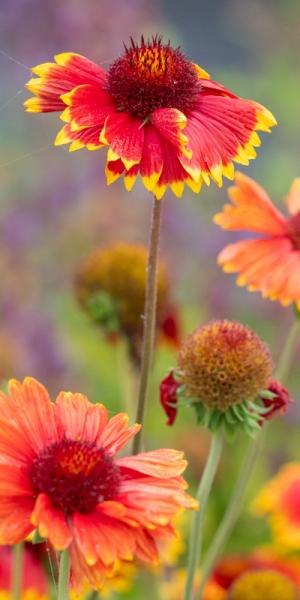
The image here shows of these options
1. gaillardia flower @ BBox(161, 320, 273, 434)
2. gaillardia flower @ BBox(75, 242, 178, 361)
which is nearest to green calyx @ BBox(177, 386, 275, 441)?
gaillardia flower @ BBox(161, 320, 273, 434)

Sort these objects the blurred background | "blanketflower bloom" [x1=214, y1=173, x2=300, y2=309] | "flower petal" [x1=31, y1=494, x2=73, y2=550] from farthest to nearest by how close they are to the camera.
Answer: the blurred background → "blanketflower bloom" [x1=214, y1=173, x2=300, y2=309] → "flower petal" [x1=31, y1=494, x2=73, y2=550]

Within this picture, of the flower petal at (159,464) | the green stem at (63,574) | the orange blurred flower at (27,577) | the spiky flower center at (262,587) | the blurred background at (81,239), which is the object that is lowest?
the spiky flower center at (262,587)

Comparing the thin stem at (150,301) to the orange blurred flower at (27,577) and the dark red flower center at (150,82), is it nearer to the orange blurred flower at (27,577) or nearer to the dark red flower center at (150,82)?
the dark red flower center at (150,82)

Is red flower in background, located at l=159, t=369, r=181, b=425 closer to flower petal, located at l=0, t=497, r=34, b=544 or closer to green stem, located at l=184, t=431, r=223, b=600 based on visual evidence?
green stem, located at l=184, t=431, r=223, b=600

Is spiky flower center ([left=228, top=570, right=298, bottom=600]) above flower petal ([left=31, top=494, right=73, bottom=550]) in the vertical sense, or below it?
below

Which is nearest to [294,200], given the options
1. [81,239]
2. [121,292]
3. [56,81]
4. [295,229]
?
[295,229]

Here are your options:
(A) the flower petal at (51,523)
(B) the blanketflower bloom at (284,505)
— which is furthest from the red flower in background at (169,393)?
(B) the blanketflower bloom at (284,505)
